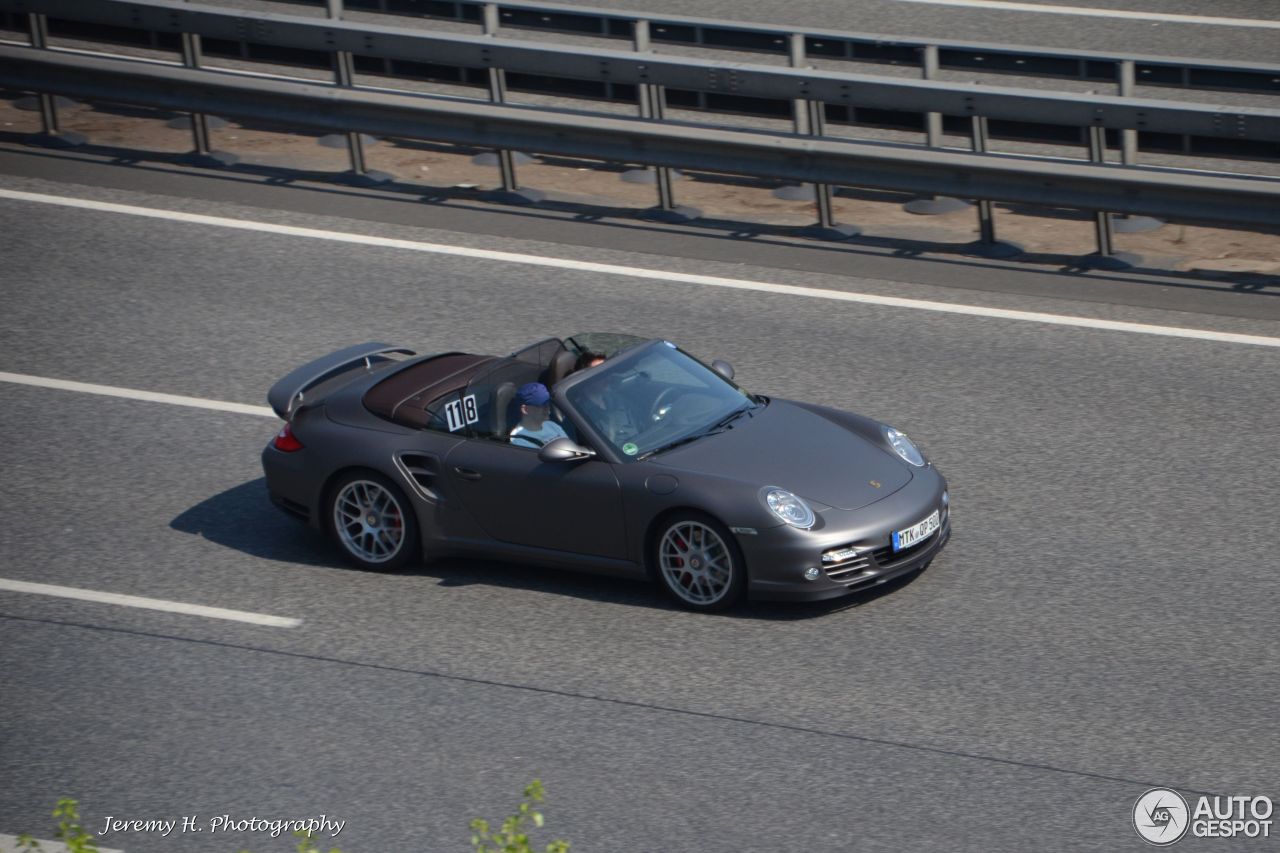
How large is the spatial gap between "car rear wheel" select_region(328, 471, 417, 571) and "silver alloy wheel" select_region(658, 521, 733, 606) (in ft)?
5.02

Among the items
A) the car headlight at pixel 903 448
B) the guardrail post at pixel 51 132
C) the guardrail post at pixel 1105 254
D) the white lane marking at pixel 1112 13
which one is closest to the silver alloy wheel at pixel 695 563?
the car headlight at pixel 903 448

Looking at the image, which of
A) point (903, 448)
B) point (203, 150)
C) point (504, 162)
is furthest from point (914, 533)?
point (203, 150)

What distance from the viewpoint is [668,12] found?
20.8 m

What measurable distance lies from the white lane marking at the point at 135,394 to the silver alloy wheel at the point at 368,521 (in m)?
2.03

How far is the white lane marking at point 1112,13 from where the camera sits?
19.6 meters

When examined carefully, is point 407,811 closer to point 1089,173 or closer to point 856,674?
point 856,674

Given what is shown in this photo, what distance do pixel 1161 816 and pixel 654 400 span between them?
367 cm

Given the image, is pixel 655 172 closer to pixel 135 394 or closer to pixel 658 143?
pixel 658 143

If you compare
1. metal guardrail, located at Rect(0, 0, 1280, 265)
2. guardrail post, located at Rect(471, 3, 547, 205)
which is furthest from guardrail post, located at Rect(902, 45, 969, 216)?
guardrail post, located at Rect(471, 3, 547, 205)

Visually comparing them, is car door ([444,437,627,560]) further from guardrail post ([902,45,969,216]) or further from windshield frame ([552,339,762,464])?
guardrail post ([902,45,969,216])

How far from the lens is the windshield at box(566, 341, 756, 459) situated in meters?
8.70

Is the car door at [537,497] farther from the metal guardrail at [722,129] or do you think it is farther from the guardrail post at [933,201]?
the guardrail post at [933,201]

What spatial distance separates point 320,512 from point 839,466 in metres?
2.97

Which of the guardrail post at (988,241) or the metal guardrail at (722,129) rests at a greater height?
the metal guardrail at (722,129)
